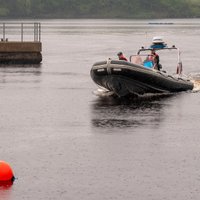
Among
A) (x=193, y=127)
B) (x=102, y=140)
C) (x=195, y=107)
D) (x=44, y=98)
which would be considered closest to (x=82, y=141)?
(x=102, y=140)

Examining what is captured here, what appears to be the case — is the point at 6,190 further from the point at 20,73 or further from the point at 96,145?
the point at 20,73

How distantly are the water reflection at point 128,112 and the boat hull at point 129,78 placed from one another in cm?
48

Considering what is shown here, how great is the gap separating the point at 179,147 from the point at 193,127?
443 centimetres

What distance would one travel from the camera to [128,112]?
1357 inches

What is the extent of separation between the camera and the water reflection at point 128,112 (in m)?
31.2

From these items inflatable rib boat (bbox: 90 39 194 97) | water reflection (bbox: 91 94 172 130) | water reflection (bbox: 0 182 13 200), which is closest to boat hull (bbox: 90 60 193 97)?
inflatable rib boat (bbox: 90 39 194 97)

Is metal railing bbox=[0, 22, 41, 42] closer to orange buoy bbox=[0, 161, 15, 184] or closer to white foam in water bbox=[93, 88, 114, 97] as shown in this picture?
white foam in water bbox=[93, 88, 114, 97]

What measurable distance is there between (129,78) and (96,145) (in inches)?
449

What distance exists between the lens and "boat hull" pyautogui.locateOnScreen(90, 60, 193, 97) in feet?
122

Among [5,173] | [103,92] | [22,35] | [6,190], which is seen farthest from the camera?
[22,35]

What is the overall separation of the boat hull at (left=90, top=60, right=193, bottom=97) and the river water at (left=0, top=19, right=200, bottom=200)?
0.80 m

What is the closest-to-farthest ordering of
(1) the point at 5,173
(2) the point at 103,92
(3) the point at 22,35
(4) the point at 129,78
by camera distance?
1. (1) the point at 5,173
2. (4) the point at 129,78
3. (2) the point at 103,92
4. (3) the point at 22,35

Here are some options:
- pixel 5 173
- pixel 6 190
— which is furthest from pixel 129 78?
pixel 6 190

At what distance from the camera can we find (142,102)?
1496 inches
